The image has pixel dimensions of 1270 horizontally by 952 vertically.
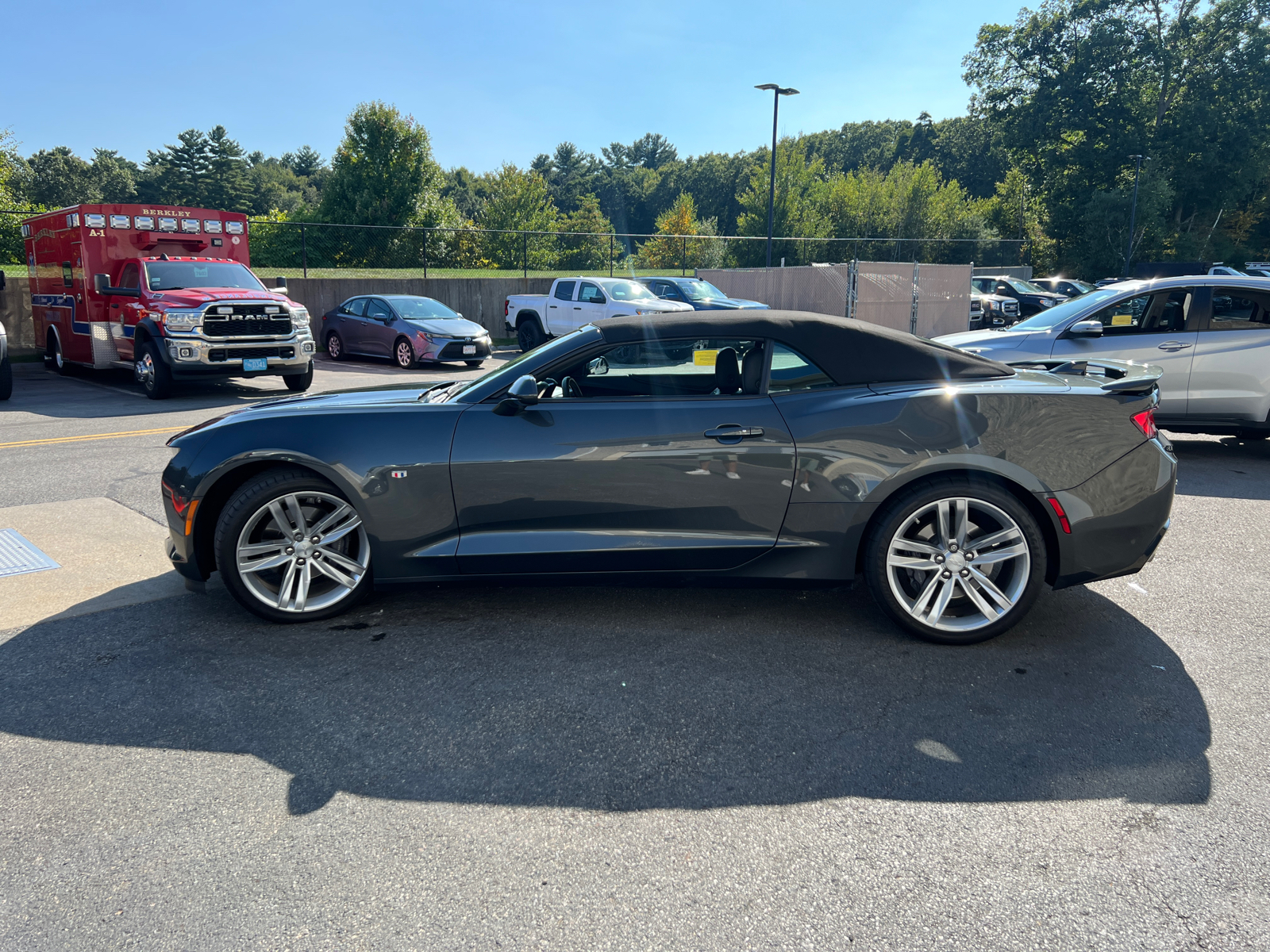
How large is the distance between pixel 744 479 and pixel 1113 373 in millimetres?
2119

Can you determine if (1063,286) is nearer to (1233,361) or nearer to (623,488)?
(1233,361)

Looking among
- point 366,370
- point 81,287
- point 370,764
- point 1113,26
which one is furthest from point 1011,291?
point 1113,26

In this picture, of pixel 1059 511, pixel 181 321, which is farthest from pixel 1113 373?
pixel 181 321

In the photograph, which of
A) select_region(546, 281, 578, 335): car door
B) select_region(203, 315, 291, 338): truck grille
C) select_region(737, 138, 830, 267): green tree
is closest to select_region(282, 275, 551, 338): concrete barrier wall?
select_region(546, 281, 578, 335): car door

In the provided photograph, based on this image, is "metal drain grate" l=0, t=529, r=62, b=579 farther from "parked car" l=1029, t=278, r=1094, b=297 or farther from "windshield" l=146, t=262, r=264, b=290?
"parked car" l=1029, t=278, r=1094, b=297

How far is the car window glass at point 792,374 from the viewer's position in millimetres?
3990

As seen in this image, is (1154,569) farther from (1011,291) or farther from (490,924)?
(1011,291)

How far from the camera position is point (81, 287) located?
1340 centimetres

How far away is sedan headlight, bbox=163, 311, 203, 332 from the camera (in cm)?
1196

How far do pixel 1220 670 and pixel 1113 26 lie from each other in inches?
2369

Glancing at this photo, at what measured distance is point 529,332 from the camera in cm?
2123

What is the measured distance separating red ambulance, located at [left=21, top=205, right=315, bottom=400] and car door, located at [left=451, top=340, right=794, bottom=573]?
32.1 feet

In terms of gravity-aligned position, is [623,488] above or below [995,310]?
below

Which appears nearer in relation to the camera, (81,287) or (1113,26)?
(81,287)
